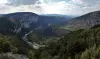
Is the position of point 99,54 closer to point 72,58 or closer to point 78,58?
point 78,58

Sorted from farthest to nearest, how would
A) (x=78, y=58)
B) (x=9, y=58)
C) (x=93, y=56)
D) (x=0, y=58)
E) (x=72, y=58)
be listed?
1. (x=72, y=58)
2. (x=78, y=58)
3. (x=93, y=56)
4. (x=9, y=58)
5. (x=0, y=58)

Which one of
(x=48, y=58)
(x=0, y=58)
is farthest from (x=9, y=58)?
(x=48, y=58)

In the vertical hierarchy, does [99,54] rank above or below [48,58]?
above

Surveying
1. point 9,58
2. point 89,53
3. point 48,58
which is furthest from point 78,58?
point 9,58

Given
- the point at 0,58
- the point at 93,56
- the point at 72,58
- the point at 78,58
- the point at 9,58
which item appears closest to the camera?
the point at 0,58

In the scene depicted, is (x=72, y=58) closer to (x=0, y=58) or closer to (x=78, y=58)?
(x=78, y=58)

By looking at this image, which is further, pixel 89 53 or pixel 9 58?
pixel 89 53

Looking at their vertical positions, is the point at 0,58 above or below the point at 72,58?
above

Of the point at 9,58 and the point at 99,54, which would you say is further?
the point at 99,54

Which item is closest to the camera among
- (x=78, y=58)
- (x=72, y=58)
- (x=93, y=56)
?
(x=93, y=56)
